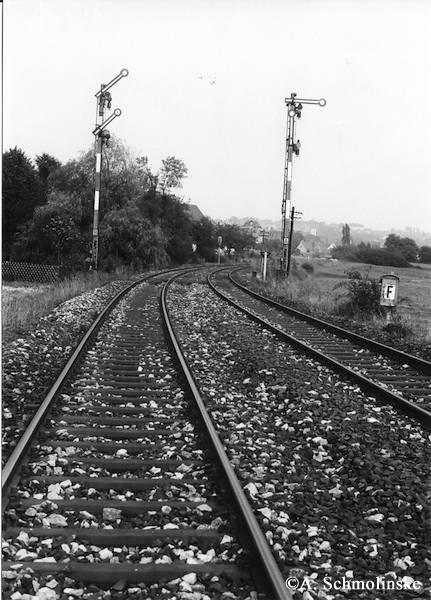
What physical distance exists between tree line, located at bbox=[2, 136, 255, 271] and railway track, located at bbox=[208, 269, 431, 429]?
15.7m

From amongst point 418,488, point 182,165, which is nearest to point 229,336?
point 418,488

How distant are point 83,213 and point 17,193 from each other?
7.59 m

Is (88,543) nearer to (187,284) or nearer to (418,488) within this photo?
(418,488)

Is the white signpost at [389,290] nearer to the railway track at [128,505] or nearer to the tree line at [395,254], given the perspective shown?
the railway track at [128,505]

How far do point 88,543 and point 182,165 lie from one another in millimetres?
44299

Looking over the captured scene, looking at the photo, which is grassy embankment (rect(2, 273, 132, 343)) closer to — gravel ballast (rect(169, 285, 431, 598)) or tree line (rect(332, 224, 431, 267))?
gravel ballast (rect(169, 285, 431, 598))

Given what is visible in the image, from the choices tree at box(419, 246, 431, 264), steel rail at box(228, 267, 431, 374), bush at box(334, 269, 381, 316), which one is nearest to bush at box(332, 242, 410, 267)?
tree at box(419, 246, 431, 264)

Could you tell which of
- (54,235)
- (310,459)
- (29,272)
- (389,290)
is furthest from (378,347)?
(54,235)

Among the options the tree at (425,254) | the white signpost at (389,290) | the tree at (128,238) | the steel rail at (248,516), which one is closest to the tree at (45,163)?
the tree at (128,238)

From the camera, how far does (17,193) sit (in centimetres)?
3631

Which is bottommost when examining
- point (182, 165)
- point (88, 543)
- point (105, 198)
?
point (88, 543)

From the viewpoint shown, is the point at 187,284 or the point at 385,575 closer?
the point at 385,575

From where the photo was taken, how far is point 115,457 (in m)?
4.28

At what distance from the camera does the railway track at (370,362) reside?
632 centimetres
